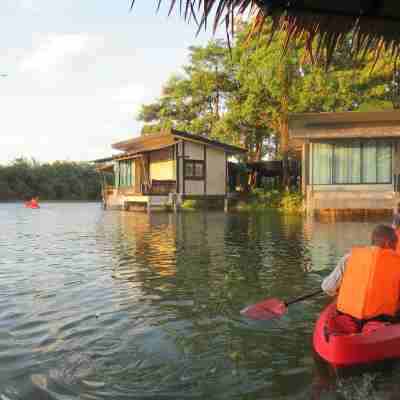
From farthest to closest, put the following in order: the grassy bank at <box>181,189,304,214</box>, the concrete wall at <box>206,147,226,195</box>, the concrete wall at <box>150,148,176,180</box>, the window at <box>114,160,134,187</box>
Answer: the window at <box>114,160,134,187</box>
the concrete wall at <box>206,147,226,195</box>
the concrete wall at <box>150,148,176,180</box>
the grassy bank at <box>181,189,304,214</box>

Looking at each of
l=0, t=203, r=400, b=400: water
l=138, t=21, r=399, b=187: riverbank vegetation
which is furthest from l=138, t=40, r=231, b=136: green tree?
l=0, t=203, r=400, b=400: water

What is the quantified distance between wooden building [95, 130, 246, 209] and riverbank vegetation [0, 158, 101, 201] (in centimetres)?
2856

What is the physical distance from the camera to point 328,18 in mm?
4301

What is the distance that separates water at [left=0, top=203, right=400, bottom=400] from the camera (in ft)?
13.8

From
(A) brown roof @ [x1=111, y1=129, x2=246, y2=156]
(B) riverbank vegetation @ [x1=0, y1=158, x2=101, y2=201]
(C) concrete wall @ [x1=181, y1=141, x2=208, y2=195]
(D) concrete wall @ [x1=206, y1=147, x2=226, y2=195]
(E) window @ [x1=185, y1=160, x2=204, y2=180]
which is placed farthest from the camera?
(B) riverbank vegetation @ [x1=0, y1=158, x2=101, y2=201]

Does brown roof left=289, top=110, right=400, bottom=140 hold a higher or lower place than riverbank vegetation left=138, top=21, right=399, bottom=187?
lower

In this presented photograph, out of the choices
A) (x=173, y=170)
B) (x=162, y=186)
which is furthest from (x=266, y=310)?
(x=173, y=170)

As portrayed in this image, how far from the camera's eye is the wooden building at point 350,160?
22.3 m

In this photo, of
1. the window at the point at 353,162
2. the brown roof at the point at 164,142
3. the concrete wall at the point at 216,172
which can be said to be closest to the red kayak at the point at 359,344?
the window at the point at 353,162

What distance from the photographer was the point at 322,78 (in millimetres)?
29109

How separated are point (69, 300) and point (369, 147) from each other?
19.3 m

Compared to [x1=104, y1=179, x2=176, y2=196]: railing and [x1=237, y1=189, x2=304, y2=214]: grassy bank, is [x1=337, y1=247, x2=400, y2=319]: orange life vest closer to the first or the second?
[x1=237, y1=189, x2=304, y2=214]: grassy bank

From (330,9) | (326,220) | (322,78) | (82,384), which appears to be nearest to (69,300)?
(82,384)

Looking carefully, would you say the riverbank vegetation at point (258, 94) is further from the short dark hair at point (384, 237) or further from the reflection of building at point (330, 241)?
the short dark hair at point (384, 237)
